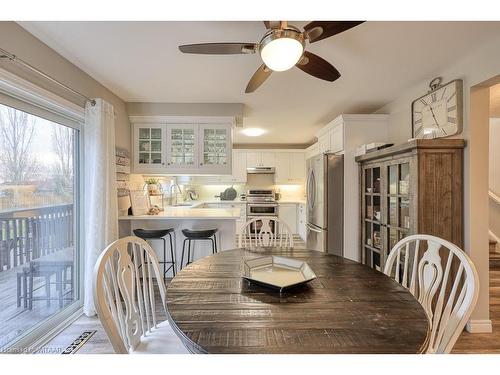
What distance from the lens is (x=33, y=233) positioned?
1986mm

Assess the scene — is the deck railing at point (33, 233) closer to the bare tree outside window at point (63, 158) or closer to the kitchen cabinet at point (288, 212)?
the bare tree outside window at point (63, 158)

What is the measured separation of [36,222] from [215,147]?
205 cm

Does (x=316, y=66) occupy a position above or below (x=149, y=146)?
above

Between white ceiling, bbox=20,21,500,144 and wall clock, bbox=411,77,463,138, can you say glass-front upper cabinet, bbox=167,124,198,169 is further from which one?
wall clock, bbox=411,77,463,138

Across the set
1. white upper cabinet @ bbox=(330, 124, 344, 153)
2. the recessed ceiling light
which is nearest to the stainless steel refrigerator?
white upper cabinet @ bbox=(330, 124, 344, 153)

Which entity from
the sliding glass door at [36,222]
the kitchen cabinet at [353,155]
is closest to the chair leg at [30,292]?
the sliding glass door at [36,222]

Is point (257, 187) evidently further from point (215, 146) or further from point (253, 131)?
point (215, 146)

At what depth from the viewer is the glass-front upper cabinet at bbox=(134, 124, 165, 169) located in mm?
3388

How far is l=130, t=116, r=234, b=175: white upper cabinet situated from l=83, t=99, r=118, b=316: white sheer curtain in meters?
0.90

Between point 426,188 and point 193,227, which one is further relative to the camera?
point 193,227

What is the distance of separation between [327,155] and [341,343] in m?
2.76

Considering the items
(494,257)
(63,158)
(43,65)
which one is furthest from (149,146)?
(494,257)
